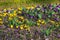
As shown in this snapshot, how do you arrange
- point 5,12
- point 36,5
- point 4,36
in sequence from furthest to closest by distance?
point 36,5, point 5,12, point 4,36

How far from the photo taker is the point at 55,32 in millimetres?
5434

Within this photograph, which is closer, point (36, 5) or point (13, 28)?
point (13, 28)

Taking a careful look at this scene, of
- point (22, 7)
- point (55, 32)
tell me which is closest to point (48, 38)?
point (55, 32)

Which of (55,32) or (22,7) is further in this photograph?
(22,7)

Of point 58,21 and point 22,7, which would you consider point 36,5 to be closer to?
point 22,7

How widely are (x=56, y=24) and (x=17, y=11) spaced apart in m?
1.11

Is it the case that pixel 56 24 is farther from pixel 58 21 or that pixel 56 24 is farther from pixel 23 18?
pixel 23 18

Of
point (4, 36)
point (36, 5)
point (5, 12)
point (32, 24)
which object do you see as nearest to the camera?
point (4, 36)

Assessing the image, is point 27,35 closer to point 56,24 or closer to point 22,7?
point 56,24

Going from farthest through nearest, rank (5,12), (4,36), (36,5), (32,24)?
(36,5) < (5,12) < (32,24) < (4,36)

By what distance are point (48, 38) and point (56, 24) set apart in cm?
61

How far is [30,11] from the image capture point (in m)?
6.06

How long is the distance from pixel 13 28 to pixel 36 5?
1.49 meters

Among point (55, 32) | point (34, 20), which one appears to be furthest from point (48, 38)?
point (34, 20)
